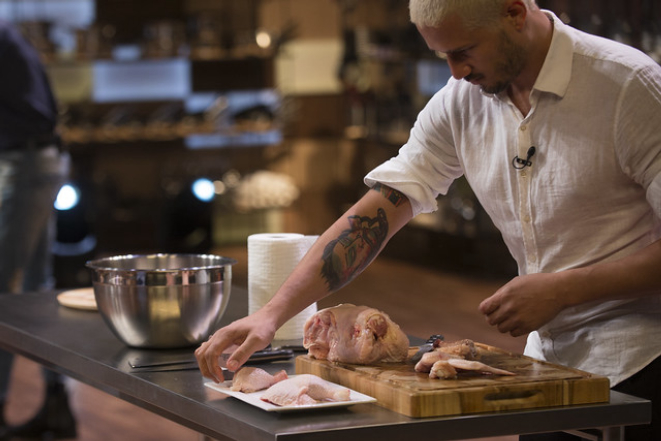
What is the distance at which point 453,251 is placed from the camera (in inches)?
308

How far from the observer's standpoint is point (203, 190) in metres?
8.03

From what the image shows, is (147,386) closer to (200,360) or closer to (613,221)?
(200,360)

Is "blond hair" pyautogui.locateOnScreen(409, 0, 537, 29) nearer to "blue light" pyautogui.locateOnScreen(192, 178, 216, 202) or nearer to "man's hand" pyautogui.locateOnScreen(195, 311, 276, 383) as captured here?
"man's hand" pyautogui.locateOnScreen(195, 311, 276, 383)

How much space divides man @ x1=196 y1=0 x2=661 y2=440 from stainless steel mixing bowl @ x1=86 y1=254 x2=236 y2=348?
0.23m

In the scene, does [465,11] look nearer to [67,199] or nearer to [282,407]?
[282,407]

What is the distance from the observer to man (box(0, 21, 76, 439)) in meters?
4.27

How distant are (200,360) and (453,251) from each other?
6.05 metres

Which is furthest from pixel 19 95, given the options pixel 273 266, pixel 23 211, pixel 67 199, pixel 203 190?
pixel 203 190

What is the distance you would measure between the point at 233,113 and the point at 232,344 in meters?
6.98

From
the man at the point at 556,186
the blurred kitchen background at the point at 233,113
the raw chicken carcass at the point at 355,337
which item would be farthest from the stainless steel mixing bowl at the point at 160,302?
the blurred kitchen background at the point at 233,113

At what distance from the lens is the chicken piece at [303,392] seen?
171cm

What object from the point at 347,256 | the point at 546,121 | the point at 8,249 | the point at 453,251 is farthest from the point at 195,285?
the point at 453,251

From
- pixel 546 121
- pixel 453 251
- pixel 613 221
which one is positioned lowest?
pixel 453 251

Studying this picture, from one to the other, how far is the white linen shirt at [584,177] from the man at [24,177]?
8.49ft
